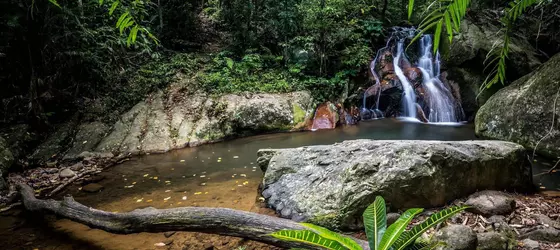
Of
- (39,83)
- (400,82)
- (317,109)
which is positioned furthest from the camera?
(400,82)

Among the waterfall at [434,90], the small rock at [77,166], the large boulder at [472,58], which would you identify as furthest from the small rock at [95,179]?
the large boulder at [472,58]

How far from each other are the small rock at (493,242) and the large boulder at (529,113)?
12.6 feet

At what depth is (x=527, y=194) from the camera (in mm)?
3801

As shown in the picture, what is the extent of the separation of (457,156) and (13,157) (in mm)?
7181

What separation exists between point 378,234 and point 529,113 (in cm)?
590

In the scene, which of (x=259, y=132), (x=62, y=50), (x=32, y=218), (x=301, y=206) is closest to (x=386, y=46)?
(x=259, y=132)

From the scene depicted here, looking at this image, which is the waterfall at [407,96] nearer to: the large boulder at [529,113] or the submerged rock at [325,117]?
the submerged rock at [325,117]

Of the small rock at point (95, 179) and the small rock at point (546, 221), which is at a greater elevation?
the small rock at point (95, 179)

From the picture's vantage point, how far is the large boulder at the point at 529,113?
17.8 ft

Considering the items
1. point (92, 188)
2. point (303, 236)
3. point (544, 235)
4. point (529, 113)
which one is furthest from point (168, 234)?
point (529, 113)

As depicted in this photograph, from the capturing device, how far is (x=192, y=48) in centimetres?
1101

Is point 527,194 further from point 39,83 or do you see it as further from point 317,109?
point 39,83

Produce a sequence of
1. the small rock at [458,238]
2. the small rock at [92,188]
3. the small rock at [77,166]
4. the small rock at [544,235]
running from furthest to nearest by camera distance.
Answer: the small rock at [77,166], the small rock at [92,188], the small rock at [544,235], the small rock at [458,238]

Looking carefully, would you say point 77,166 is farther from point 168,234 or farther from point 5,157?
point 168,234
